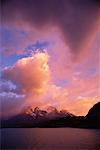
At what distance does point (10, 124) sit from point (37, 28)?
1137 millimetres

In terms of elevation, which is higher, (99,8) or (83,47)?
(99,8)

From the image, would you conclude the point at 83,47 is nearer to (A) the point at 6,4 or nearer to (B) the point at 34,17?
(B) the point at 34,17

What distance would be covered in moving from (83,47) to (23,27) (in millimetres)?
741

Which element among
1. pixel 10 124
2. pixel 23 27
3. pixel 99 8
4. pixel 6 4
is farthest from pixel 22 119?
pixel 99 8

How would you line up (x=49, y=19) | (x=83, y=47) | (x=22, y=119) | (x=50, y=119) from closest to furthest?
1. (x=49, y=19)
2. (x=83, y=47)
3. (x=22, y=119)
4. (x=50, y=119)

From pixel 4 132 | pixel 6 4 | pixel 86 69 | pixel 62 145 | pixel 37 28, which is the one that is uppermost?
pixel 6 4

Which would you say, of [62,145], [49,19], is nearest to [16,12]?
[49,19]

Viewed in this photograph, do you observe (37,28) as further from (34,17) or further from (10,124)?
(10,124)

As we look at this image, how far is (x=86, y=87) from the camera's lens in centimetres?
305

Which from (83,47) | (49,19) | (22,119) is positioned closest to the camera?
(49,19)

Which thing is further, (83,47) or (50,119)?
(50,119)

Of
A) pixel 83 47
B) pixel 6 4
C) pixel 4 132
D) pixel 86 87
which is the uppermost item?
pixel 6 4

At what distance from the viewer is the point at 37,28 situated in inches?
114

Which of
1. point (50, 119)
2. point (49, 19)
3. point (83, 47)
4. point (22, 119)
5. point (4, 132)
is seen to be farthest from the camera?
point (50, 119)
